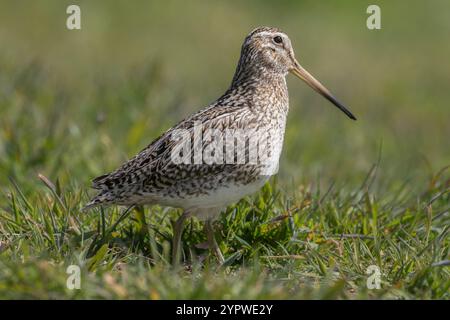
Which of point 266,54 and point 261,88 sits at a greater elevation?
point 266,54

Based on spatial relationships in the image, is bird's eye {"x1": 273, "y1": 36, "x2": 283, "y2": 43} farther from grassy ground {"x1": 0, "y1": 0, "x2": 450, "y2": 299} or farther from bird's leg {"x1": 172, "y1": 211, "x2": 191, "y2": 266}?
bird's leg {"x1": 172, "y1": 211, "x2": 191, "y2": 266}

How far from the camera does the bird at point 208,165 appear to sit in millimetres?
5152

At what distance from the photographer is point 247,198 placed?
578 centimetres

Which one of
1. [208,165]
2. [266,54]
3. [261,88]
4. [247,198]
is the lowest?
[247,198]

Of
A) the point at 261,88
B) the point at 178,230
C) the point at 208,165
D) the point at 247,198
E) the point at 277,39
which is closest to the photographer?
the point at 208,165

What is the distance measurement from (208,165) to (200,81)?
794cm

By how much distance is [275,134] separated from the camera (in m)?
5.39

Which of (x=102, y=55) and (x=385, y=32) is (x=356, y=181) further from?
(x=385, y=32)

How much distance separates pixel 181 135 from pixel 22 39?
8.82 m

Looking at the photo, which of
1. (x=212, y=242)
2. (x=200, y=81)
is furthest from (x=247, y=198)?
(x=200, y=81)

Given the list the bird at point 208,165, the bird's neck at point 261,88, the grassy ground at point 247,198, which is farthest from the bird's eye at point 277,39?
the grassy ground at point 247,198

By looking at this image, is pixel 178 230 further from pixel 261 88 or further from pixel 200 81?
pixel 200 81

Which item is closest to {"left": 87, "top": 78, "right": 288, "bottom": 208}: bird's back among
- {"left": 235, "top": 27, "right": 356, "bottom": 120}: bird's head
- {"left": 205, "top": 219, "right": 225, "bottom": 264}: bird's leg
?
{"left": 205, "top": 219, "right": 225, "bottom": 264}: bird's leg

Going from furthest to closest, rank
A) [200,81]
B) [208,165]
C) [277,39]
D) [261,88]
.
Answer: [200,81] < [277,39] < [261,88] < [208,165]
